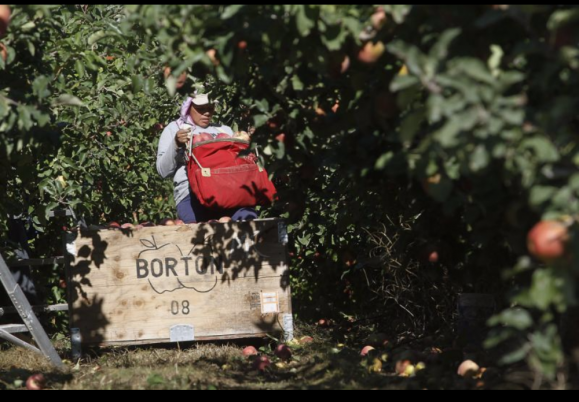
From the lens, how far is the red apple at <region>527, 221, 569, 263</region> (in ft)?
6.88

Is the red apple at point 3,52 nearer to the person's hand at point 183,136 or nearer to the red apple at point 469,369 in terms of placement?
the person's hand at point 183,136

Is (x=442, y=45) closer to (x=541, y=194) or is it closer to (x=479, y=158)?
(x=479, y=158)

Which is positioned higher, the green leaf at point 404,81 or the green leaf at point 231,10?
the green leaf at point 231,10

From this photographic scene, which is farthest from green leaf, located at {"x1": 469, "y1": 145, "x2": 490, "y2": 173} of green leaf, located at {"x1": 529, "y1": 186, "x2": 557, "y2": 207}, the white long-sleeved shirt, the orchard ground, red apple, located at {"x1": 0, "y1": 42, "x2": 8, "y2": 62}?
the white long-sleeved shirt

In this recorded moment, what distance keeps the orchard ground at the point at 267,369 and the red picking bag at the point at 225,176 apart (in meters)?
0.85

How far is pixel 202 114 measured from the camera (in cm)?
498

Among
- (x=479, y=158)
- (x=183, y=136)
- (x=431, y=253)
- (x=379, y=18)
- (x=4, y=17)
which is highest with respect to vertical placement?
(x=4, y=17)

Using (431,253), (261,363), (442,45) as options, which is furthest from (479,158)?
(261,363)

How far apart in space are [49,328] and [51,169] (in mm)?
1209

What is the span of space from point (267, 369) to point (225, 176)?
1142mm

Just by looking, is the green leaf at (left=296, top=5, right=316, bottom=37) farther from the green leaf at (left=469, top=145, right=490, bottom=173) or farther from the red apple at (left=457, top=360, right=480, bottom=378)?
the red apple at (left=457, top=360, right=480, bottom=378)

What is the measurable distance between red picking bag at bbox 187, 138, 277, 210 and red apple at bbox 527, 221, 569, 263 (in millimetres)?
2549

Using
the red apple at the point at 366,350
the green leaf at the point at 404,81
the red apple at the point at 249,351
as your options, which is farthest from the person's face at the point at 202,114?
the green leaf at the point at 404,81

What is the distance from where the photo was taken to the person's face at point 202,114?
196 inches
